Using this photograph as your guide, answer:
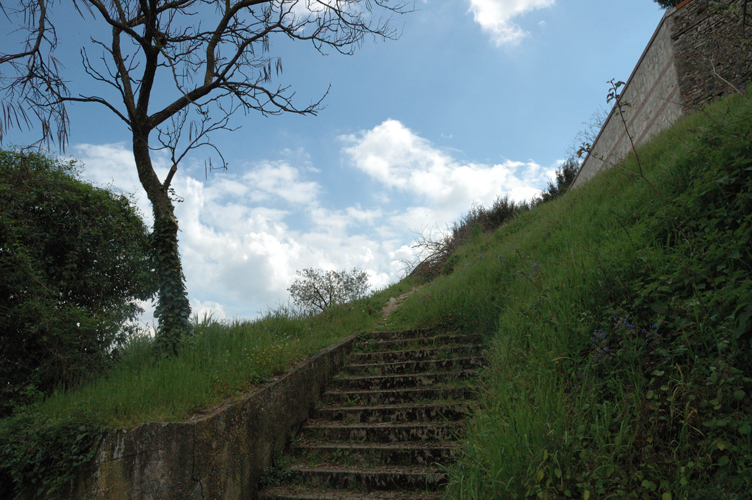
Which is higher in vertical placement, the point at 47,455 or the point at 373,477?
the point at 47,455

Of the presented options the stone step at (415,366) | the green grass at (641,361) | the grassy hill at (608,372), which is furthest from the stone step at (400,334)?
the green grass at (641,361)

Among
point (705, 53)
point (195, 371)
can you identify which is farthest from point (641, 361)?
point (705, 53)

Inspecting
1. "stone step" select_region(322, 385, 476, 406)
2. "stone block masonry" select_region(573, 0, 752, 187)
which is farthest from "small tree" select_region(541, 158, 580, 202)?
"stone step" select_region(322, 385, 476, 406)

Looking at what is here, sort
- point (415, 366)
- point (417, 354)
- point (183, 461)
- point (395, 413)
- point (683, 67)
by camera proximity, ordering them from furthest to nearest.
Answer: point (683, 67)
point (417, 354)
point (415, 366)
point (395, 413)
point (183, 461)

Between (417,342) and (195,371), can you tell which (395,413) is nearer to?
(417,342)

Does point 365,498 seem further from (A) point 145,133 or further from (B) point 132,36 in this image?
(B) point 132,36

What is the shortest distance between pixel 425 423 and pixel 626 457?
251 centimetres

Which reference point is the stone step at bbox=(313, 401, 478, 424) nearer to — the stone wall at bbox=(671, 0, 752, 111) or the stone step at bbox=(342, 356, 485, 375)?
the stone step at bbox=(342, 356, 485, 375)

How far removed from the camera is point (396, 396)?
5559mm

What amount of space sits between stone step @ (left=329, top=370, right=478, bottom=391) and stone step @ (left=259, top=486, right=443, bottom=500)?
6.06ft

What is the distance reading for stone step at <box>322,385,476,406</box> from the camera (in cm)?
519

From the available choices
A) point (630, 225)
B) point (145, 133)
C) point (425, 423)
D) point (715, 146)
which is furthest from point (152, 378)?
point (715, 146)

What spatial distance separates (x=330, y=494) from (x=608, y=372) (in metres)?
2.80

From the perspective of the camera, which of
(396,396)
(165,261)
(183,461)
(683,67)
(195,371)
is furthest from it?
(683,67)
